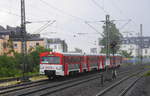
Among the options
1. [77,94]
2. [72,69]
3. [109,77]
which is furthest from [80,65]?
[77,94]

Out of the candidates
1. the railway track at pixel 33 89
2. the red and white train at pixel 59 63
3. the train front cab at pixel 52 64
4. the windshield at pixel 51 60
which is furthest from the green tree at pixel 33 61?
the railway track at pixel 33 89

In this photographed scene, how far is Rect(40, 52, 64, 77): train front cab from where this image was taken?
2572 cm

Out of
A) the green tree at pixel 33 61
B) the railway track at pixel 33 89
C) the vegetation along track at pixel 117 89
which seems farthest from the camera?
the green tree at pixel 33 61

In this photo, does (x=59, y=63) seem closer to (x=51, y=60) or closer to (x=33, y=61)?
(x=51, y=60)

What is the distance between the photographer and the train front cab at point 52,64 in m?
25.7

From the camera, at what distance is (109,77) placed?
2620 cm

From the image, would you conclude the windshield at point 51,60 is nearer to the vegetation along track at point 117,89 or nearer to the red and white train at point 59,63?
the red and white train at point 59,63

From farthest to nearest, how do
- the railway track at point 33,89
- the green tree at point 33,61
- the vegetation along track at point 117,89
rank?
the green tree at point 33,61 < the vegetation along track at point 117,89 < the railway track at point 33,89

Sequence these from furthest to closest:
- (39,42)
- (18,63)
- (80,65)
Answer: (39,42) < (18,63) < (80,65)

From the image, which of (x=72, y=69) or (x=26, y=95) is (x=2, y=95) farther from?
(x=72, y=69)

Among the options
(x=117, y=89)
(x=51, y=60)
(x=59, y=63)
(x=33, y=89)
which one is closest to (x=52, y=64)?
(x=51, y=60)

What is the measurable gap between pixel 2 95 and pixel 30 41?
58.8 m

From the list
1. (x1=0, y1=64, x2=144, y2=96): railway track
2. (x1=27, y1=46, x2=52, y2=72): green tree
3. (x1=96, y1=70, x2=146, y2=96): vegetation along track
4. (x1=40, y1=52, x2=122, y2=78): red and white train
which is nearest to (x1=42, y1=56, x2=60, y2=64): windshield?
(x1=40, y1=52, x2=122, y2=78): red and white train

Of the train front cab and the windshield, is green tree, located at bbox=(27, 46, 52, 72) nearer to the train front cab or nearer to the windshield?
the windshield
